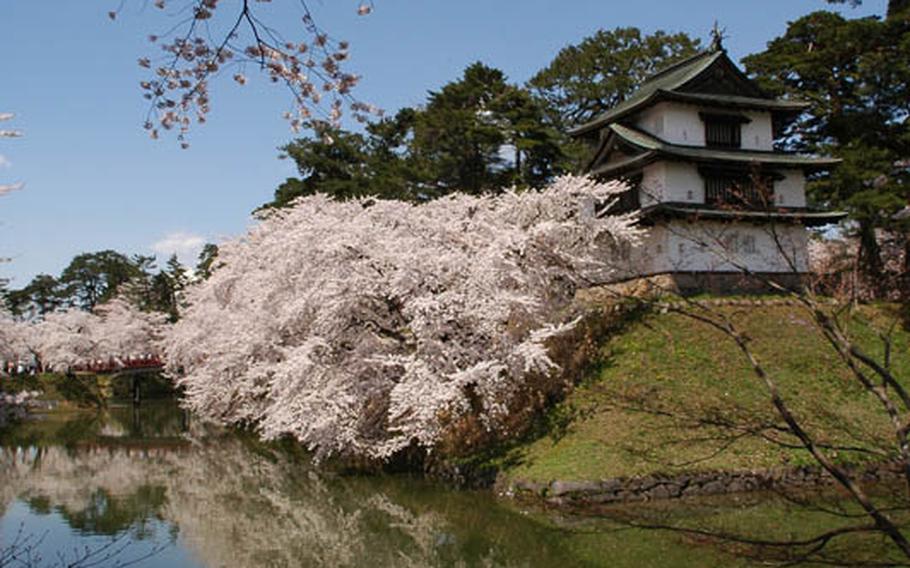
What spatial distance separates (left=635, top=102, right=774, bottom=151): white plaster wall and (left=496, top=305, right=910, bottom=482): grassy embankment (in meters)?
7.26

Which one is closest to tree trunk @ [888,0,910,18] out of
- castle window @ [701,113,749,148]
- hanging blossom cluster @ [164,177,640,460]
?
castle window @ [701,113,749,148]

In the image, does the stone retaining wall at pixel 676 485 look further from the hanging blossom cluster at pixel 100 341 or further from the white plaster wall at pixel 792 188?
the hanging blossom cluster at pixel 100 341

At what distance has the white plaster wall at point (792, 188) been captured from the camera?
92.5ft

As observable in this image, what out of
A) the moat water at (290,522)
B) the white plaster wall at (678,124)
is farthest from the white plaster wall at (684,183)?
the moat water at (290,522)

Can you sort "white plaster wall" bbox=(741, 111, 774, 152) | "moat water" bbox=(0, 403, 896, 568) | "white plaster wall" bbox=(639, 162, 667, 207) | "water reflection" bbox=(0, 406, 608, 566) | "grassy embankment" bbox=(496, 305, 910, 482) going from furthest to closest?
"white plaster wall" bbox=(741, 111, 774, 152) → "white plaster wall" bbox=(639, 162, 667, 207) → "grassy embankment" bbox=(496, 305, 910, 482) → "water reflection" bbox=(0, 406, 608, 566) → "moat water" bbox=(0, 403, 896, 568)

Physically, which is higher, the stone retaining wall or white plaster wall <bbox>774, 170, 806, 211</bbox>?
white plaster wall <bbox>774, 170, 806, 211</bbox>

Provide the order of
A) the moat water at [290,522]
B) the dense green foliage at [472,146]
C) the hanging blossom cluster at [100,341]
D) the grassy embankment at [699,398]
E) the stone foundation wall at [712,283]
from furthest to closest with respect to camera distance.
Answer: the hanging blossom cluster at [100,341] → the dense green foliage at [472,146] → the stone foundation wall at [712,283] → the grassy embankment at [699,398] → the moat water at [290,522]

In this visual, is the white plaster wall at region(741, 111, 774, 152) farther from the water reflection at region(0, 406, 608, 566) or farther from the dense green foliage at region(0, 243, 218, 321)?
the dense green foliage at region(0, 243, 218, 321)

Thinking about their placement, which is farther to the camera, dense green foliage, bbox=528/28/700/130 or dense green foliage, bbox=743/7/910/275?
dense green foliage, bbox=528/28/700/130

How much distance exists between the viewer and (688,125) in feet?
92.1

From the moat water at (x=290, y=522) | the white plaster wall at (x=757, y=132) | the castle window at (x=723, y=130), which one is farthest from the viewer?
the white plaster wall at (x=757, y=132)

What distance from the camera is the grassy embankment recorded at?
1709 centimetres

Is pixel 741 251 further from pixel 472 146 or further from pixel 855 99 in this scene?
pixel 472 146

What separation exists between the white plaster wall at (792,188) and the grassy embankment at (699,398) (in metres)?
5.03
